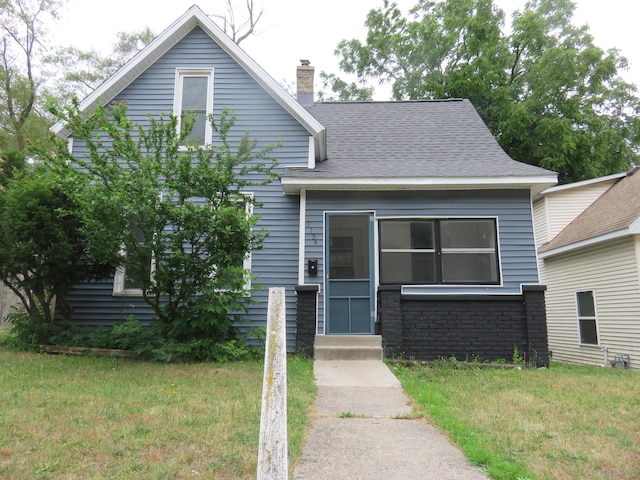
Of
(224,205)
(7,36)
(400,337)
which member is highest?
(7,36)

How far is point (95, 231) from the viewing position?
640cm

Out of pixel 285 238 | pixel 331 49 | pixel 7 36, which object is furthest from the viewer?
pixel 331 49

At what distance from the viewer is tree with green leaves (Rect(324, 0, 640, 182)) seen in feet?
64.0

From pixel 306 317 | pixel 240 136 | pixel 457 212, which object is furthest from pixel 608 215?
pixel 240 136

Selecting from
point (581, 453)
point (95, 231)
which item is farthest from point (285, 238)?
point (581, 453)

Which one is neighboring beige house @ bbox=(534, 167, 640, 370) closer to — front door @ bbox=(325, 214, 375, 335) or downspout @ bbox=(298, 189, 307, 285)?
front door @ bbox=(325, 214, 375, 335)

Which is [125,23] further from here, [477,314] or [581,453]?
[581,453]

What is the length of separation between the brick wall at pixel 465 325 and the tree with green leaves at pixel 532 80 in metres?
13.4

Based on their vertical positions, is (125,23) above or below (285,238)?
above

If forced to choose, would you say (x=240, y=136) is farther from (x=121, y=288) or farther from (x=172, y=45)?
(x=121, y=288)

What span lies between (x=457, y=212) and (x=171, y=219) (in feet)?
17.1

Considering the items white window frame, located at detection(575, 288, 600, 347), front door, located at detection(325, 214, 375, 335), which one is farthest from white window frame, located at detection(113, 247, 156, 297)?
white window frame, located at detection(575, 288, 600, 347)

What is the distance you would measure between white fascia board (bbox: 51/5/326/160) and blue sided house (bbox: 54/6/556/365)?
3cm

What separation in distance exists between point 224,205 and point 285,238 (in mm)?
2208
